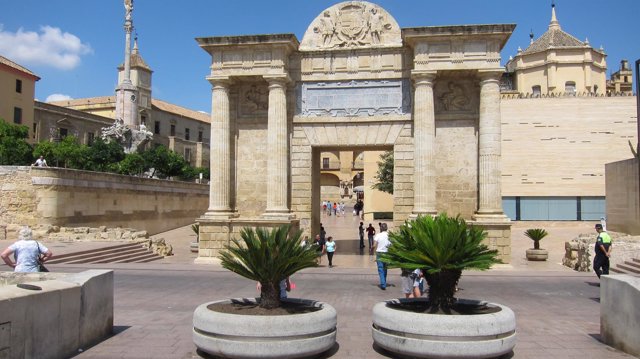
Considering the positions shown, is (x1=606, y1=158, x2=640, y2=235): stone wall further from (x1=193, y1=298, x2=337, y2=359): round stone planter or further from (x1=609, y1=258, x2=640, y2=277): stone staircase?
(x1=193, y1=298, x2=337, y2=359): round stone planter

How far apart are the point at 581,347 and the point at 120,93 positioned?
196 feet

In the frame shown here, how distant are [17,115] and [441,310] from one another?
48.2m

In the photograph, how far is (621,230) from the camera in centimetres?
2328

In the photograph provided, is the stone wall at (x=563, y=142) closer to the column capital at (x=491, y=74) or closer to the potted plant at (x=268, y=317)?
the column capital at (x=491, y=74)

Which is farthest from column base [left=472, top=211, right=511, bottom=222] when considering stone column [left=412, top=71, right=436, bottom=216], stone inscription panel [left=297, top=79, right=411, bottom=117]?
stone inscription panel [left=297, top=79, right=411, bottom=117]

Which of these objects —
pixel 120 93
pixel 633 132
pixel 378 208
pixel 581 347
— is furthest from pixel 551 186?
pixel 120 93

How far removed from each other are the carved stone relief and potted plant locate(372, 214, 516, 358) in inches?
496

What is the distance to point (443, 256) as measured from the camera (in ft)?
20.7

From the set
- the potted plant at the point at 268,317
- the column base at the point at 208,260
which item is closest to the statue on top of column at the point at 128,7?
the column base at the point at 208,260

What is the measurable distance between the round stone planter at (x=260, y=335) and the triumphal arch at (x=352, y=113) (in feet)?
37.6

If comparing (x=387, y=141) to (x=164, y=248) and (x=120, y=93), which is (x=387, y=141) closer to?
(x=164, y=248)

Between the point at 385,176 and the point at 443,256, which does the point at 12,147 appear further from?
the point at 443,256

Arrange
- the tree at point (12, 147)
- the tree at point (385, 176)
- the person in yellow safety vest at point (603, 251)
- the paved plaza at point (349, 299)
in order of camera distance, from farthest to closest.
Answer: the tree at point (385, 176) < the tree at point (12, 147) < the person in yellow safety vest at point (603, 251) < the paved plaza at point (349, 299)

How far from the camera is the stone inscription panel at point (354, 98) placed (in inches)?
726
